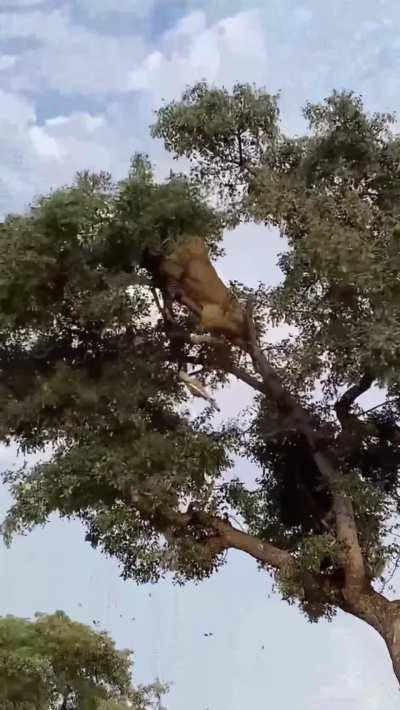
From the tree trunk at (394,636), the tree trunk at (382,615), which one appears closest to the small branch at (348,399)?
the tree trunk at (382,615)

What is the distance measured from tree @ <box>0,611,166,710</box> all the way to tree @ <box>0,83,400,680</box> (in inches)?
216

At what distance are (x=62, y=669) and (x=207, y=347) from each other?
8.22 m

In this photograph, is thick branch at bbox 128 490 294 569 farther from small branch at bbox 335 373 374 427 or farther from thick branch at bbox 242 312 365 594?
small branch at bbox 335 373 374 427

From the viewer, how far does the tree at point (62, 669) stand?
15484 mm

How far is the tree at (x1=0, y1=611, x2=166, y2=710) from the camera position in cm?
1548

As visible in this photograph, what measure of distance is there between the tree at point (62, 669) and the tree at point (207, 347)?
18.0 feet

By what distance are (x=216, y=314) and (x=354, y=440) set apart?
8.38 ft

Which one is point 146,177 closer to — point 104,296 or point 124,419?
point 104,296

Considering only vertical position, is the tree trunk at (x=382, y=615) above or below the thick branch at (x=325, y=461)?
below

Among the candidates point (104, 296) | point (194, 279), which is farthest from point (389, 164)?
point (104, 296)

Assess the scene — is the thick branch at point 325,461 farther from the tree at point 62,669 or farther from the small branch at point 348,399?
the tree at point 62,669

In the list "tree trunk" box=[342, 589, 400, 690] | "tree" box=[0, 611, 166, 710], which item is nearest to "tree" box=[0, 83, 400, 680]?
"tree trunk" box=[342, 589, 400, 690]

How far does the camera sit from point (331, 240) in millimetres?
9656

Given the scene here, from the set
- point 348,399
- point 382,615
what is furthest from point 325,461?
point 382,615
